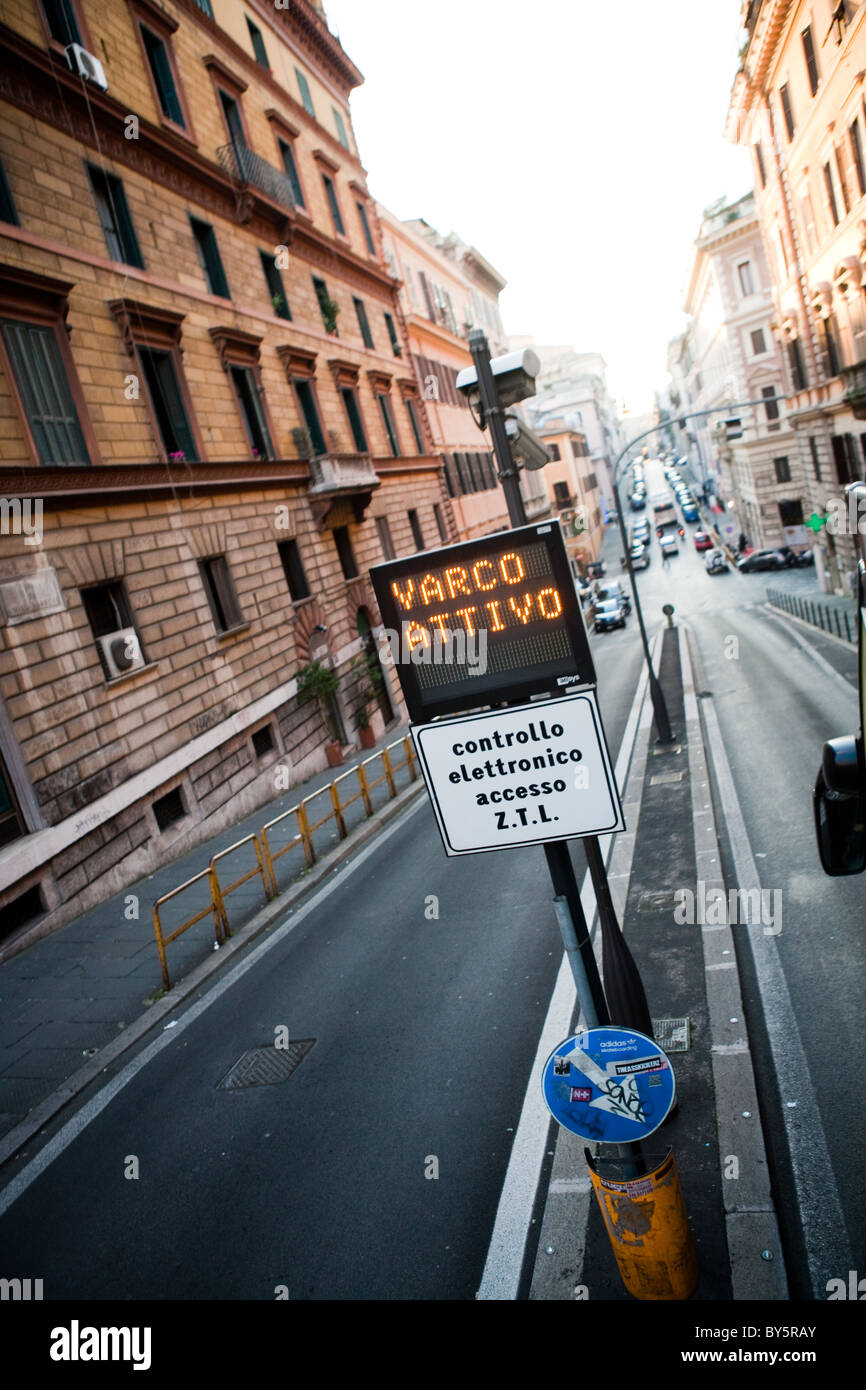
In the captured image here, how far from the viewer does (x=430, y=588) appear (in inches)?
163

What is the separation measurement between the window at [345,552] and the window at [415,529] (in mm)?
6669

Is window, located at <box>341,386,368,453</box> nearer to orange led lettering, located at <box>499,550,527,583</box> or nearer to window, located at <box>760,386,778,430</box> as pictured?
orange led lettering, located at <box>499,550,527,583</box>

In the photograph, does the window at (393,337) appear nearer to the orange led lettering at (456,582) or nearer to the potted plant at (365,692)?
the potted plant at (365,692)

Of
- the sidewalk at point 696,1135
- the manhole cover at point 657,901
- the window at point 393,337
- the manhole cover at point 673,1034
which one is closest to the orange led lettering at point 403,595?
the sidewalk at point 696,1135

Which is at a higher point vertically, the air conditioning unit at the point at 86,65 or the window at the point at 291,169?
the window at the point at 291,169

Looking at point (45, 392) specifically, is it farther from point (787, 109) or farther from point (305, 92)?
point (787, 109)

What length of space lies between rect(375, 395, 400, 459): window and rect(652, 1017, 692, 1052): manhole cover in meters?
28.2

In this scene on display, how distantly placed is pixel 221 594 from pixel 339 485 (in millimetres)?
6626

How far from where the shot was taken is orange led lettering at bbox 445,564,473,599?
13.4 ft

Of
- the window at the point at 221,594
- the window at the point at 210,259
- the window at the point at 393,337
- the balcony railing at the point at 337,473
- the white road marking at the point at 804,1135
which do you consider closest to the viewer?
the white road marking at the point at 804,1135

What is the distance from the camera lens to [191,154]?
19469mm

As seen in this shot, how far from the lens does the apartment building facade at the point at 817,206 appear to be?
2377cm

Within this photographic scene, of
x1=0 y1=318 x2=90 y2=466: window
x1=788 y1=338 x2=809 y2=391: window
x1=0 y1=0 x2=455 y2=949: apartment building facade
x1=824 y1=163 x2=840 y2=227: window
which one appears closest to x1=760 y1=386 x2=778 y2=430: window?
x1=788 y1=338 x2=809 y2=391: window

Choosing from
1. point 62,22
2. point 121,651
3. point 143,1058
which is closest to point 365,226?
point 62,22
